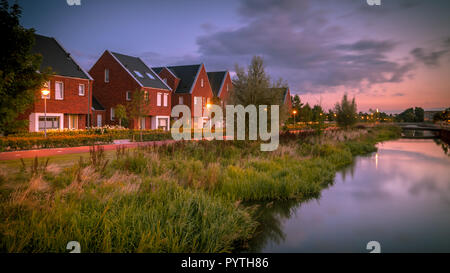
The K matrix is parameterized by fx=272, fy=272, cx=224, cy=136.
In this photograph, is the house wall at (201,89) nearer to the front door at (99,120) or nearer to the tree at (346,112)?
the front door at (99,120)

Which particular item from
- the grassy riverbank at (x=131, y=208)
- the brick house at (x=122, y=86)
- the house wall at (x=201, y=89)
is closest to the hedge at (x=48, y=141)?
the grassy riverbank at (x=131, y=208)

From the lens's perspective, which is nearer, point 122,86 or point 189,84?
point 122,86

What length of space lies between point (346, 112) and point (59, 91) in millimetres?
34546

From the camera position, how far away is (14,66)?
4.39 meters

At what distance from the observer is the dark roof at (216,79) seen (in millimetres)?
46938

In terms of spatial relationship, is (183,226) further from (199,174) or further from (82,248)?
(199,174)

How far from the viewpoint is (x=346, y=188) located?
11156mm

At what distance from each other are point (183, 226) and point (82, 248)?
1.67 m

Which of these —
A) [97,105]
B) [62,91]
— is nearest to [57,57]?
[62,91]

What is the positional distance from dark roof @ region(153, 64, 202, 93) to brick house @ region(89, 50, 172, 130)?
5522 millimetres

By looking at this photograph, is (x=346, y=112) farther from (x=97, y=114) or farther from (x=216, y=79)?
(x=97, y=114)

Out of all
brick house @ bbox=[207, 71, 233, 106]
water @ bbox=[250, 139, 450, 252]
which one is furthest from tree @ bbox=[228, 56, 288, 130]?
brick house @ bbox=[207, 71, 233, 106]

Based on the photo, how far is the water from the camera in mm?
6199

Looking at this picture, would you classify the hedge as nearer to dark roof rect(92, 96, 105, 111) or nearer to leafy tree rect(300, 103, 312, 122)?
dark roof rect(92, 96, 105, 111)
